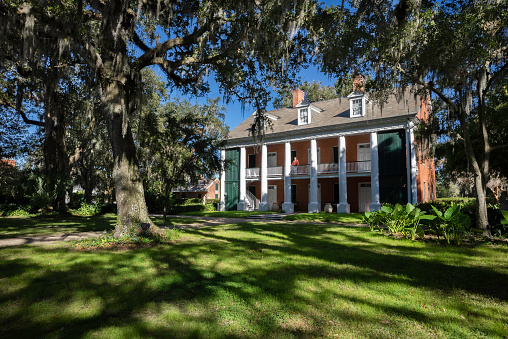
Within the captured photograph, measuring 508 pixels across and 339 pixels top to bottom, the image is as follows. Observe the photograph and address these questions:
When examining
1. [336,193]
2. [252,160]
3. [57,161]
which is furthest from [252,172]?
[57,161]

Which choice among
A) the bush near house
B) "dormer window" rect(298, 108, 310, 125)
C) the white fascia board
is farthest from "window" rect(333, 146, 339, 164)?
the bush near house

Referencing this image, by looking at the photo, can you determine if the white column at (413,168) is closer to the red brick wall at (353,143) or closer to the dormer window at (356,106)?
the dormer window at (356,106)

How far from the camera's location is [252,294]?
399 centimetres

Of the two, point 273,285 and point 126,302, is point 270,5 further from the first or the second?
point 126,302

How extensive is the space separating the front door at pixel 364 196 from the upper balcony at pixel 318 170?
7.38ft

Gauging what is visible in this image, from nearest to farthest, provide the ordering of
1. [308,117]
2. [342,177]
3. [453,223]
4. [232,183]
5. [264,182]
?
[453,223]
[342,177]
[308,117]
[264,182]
[232,183]

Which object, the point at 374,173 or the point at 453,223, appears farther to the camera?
the point at 374,173

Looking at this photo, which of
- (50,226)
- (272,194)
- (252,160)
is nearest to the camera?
(50,226)

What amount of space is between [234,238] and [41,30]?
7.91 metres

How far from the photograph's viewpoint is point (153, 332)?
2.92 metres

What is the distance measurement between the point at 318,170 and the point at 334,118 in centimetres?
425

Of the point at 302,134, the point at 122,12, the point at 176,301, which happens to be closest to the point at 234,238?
the point at 176,301

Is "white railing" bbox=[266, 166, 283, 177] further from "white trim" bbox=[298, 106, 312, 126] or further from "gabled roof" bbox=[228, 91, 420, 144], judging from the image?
"white trim" bbox=[298, 106, 312, 126]

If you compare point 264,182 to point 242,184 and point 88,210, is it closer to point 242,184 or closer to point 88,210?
point 242,184
